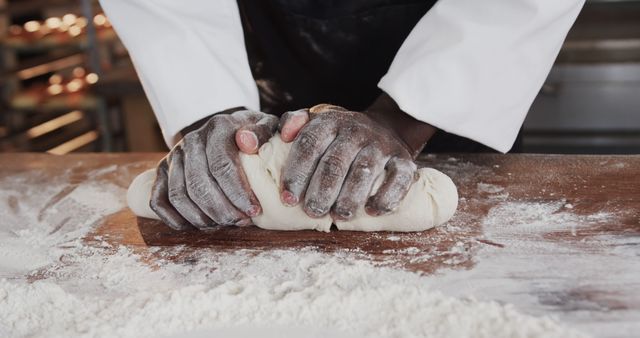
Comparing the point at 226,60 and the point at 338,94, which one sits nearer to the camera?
the point at 226,60

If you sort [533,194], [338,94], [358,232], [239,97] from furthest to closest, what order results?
[338,94] < [239,97] < [533,194] < [358,232]

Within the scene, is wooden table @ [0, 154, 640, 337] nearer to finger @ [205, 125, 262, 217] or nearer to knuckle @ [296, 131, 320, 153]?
finger @ [205, 125, 262, 217]

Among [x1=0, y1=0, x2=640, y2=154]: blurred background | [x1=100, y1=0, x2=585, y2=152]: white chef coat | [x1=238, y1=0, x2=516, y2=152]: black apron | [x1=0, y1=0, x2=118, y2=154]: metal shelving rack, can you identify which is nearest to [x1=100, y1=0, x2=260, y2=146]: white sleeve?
[x1=100, y1=0, x2=585, y2=152]: white chef coat

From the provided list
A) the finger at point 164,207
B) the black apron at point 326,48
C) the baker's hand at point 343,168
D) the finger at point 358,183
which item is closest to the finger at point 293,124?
the baker's hand at point 343,168

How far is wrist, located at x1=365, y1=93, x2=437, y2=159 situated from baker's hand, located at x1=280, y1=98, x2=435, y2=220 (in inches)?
3.8

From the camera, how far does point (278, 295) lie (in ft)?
3.27

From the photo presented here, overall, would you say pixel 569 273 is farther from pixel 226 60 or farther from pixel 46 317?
pixel 226 60

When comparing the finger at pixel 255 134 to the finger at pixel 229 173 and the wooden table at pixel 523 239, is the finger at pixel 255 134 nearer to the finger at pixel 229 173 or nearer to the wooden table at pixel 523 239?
the finger at pixel 229 173

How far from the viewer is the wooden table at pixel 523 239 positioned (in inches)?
37.2

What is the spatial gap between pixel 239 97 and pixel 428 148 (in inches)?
20.8

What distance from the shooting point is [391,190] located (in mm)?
1128

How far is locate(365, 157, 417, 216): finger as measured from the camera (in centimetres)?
112

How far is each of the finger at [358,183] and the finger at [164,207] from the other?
30cm


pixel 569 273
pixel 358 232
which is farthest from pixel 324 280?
pixel 569 273
